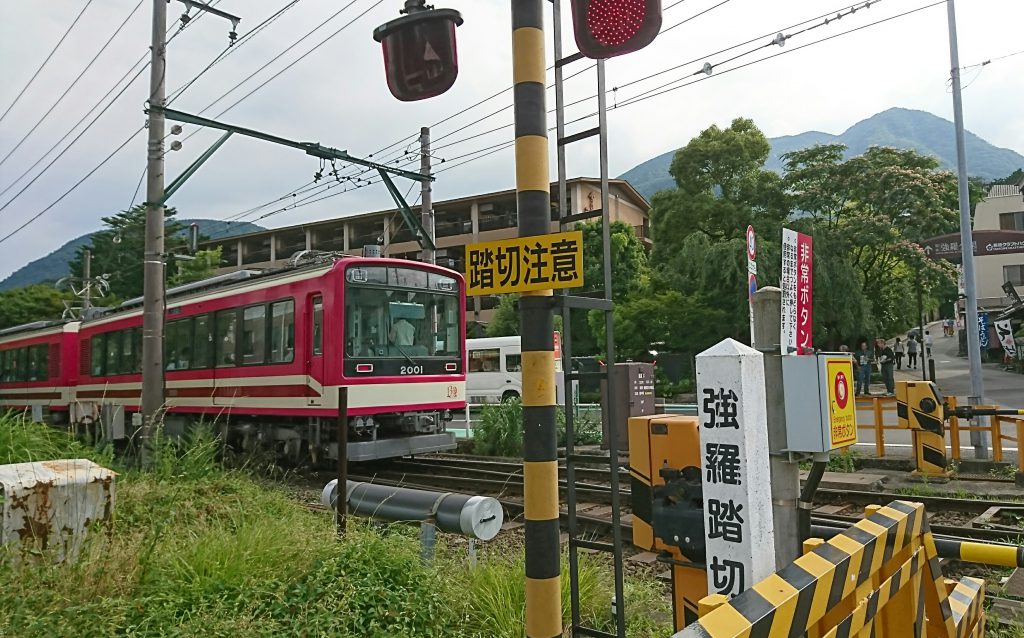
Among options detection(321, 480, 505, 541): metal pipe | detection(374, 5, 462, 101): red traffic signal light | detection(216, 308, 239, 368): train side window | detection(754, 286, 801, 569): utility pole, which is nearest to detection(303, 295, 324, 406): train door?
detection(216, 308, 239, 368): train side window

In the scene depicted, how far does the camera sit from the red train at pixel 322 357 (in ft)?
34.4

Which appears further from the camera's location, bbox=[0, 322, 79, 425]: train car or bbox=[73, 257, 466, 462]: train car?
bbox=[0, 322, 79, 425]: train car

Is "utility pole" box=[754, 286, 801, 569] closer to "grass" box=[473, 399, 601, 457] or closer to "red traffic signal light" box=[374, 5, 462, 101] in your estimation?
"red traffic signal light" box=[374, 5, 462, 101]

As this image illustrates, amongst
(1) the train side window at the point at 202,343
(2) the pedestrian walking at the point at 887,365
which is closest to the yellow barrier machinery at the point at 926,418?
(1) the train side window at the point at 202,343

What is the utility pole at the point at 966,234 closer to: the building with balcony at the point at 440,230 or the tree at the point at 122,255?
the building with balcony at the point at 440,230

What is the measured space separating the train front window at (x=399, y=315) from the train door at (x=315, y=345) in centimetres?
45

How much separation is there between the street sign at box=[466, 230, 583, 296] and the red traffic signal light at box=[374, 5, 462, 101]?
1.02m

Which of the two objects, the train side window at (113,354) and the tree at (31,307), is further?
the tree at (31,307)

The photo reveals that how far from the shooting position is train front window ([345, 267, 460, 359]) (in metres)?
10.6

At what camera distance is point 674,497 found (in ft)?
11.7

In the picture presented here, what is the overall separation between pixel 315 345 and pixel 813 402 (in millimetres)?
8522

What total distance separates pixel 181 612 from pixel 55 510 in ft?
4.72

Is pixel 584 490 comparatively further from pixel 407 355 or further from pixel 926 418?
pixel 926 418

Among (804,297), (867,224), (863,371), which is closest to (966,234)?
(804,297)
